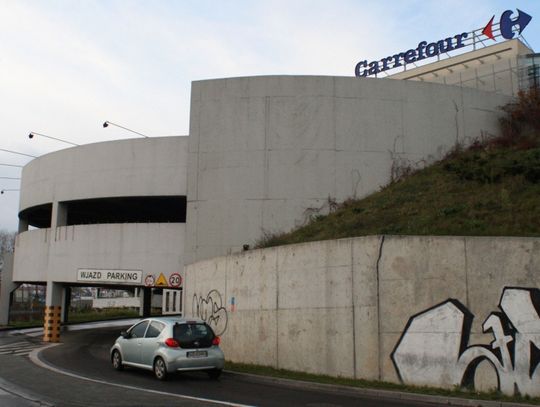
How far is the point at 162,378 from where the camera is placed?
526 inches

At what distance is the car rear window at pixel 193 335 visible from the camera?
1359 centimetres

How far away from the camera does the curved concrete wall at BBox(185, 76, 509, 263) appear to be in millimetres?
23609

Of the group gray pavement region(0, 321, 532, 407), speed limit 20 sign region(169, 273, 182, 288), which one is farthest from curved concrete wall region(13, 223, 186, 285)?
gray pavement region(0, 321, 532, 407)

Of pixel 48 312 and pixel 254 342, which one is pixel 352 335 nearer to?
pixel 254 342

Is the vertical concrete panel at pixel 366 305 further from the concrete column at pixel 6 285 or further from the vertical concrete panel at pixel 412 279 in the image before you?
the concrete column at pixel 6 285

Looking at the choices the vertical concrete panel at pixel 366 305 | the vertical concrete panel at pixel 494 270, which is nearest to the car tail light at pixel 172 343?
the vertical concrete panel at pixel 366 305

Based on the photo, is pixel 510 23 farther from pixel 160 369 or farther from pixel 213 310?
pixel 160 369

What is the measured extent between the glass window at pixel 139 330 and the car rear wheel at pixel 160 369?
1183 millimetres

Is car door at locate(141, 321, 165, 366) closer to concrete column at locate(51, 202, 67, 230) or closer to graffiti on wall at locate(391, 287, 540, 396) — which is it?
graffiti on wall at locate(391, 287, 540, 396)

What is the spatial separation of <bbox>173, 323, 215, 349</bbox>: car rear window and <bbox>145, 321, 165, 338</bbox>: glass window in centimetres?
51

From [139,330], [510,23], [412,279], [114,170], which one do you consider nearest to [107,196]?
[114,170]

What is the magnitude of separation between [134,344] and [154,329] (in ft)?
2.80

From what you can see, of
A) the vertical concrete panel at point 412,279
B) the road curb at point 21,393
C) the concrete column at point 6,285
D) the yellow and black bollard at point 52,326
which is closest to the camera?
the road curb at point 21,393

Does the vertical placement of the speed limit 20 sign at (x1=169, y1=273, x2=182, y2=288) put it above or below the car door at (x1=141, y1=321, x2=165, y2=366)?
above
